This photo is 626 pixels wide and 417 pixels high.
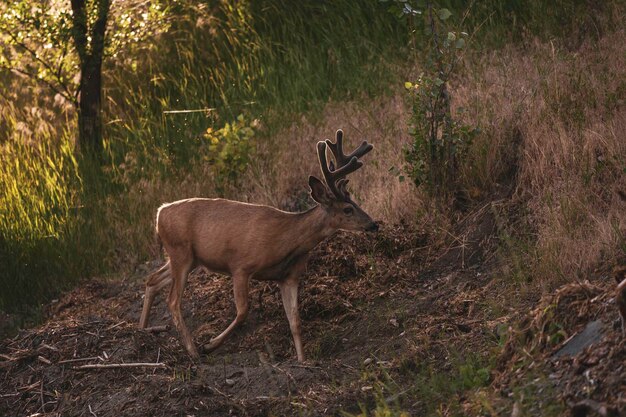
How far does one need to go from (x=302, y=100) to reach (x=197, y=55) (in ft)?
6.53

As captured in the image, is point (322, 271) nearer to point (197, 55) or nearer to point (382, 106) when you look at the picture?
point (382, 106)

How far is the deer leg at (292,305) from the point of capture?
941 centimetres

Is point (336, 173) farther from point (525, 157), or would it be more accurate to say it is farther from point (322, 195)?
point (525, 157)

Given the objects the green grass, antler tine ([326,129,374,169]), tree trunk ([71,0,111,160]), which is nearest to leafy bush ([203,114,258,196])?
the green grass

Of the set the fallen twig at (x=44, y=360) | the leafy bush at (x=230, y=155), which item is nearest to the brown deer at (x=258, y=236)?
the fallen twig at (x=44, y=360)

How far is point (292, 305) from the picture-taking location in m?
9.63

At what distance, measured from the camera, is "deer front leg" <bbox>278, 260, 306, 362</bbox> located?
942cm

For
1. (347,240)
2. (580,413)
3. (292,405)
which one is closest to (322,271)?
(347,240)

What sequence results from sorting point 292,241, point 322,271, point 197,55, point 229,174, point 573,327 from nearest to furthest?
point 573,327, point 292,241, point 322,271, point 229,174, point 197,55

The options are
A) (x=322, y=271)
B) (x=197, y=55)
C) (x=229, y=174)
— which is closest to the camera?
(x=322, y=271)

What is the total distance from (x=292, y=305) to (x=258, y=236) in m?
0.63

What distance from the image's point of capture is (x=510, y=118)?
35.7ft

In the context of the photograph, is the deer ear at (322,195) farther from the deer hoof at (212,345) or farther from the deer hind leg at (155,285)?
the deer hind leg at (155,285)

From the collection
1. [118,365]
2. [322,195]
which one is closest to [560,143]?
[322,195]
